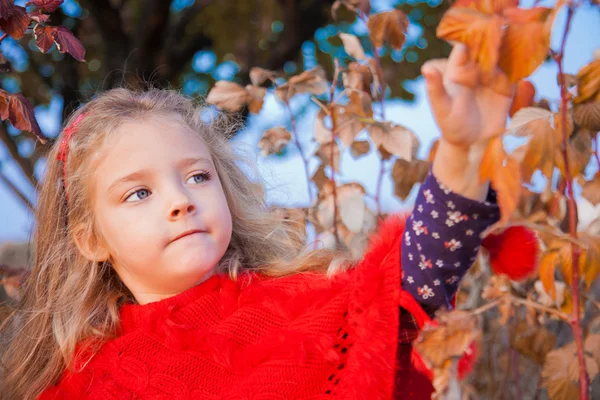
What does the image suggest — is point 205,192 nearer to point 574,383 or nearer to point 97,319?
point 97,319

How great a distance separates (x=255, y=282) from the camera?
152 centimetres

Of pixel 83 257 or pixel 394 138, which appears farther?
pixel 83 257

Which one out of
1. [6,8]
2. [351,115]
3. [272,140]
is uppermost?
[6,8]

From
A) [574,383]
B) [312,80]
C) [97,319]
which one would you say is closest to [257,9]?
[312,80]

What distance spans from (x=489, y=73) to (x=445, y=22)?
9cm

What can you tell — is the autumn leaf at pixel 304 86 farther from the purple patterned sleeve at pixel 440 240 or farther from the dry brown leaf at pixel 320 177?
the purple patterned sleeve at pixel 440 240

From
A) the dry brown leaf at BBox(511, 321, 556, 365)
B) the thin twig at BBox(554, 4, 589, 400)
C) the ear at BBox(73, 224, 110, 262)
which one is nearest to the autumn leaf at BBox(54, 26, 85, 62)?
the ear at BBox(73, 224, 110, 262)

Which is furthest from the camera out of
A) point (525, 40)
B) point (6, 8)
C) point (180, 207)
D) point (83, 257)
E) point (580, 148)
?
point (83, 257)

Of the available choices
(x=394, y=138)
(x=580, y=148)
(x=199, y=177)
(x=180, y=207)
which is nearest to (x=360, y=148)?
(x=394, y=138)

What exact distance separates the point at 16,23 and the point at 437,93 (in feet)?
2.74

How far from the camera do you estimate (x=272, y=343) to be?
1302 mm

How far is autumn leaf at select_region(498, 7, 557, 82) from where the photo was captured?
79 cm

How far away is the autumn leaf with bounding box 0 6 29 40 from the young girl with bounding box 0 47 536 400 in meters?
0.31

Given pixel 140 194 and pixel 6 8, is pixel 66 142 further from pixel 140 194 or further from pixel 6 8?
pixel 6 8
